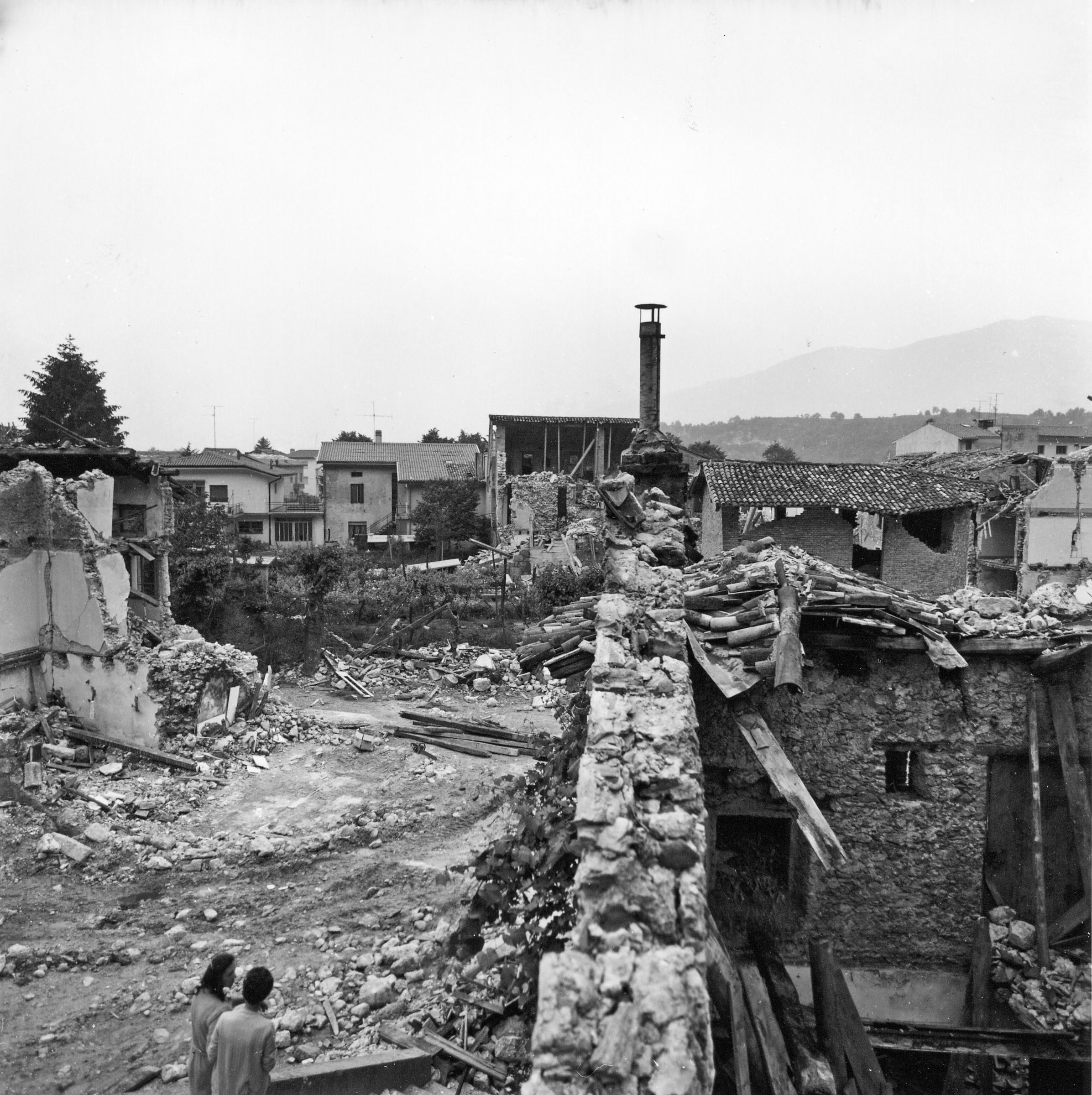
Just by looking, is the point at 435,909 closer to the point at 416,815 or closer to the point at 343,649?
the point at 416,815

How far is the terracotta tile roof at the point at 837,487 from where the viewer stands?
22.1 metres

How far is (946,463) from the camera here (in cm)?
3017

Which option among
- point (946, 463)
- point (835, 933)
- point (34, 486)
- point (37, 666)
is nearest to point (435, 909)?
point (835, 933)

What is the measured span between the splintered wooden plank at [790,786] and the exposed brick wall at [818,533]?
17280mm

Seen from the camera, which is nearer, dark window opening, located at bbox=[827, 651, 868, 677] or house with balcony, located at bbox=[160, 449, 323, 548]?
dark window opening, located at bbox=[827, 651, 868, 677]

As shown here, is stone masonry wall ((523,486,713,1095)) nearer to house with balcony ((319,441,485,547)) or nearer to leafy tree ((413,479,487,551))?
leafy tree ((413,479,487,551))

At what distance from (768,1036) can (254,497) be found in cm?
4156

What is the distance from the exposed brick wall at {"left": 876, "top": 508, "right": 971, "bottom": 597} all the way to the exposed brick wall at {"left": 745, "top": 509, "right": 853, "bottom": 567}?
247mm

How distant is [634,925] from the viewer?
3.02 metres

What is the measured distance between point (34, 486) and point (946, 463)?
28840 millimetres

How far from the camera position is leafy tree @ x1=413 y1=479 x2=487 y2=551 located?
3744cm

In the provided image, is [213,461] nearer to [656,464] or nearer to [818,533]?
[818,533]

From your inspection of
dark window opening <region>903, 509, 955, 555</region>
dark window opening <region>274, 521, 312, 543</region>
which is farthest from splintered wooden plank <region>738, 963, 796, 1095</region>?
dark window opening <region>274, 521, 312, 543</region>

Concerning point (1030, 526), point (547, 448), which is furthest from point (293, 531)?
point (1030, 526)
